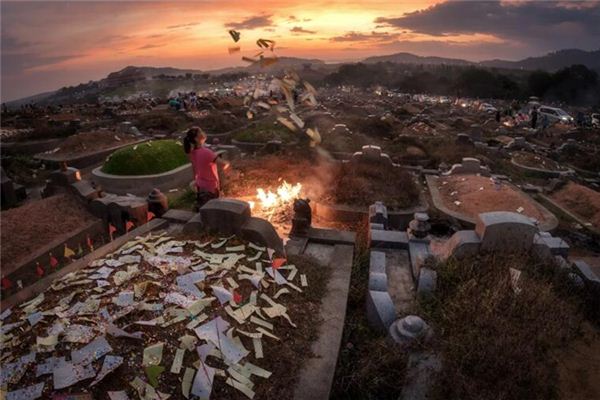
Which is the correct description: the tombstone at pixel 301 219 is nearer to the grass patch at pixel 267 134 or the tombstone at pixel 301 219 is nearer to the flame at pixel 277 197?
the flame at pixel 277 197

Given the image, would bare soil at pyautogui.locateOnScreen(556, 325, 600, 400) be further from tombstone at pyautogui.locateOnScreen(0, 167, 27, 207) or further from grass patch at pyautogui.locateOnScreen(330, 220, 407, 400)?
tombstone at pyautogui.locateOnScreen(0, 167, 27, 207)

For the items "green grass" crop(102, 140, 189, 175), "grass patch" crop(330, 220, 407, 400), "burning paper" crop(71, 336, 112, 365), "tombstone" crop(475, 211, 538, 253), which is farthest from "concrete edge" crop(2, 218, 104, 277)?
"tombstone" crop(475, 211, 538, 253)

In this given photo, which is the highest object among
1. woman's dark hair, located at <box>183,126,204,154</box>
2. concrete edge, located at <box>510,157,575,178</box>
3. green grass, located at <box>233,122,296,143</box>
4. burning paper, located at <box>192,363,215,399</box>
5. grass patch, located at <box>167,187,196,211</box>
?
woman's dark hair, located at <box>183,126,204,154</box>

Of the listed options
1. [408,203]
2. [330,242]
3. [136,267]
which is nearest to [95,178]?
[136,267]

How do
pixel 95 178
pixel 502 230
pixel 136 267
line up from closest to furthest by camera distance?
pixel 136 267 < pixel 502 230 < pixel 95 178

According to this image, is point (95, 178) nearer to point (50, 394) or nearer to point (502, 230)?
point (50, 394)
